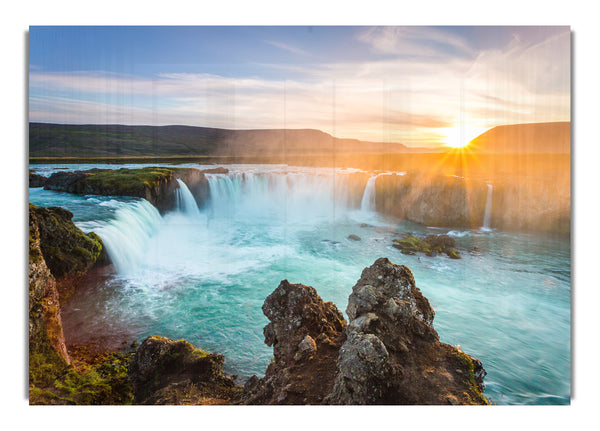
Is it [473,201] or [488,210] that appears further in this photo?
[473,201]

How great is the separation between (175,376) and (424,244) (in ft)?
16.9

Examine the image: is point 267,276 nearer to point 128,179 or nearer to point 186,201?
point 186,201

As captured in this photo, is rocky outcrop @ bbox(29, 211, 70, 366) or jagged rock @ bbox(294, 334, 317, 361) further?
rocky outcrop @ bbox(29, 211, 70, 366)

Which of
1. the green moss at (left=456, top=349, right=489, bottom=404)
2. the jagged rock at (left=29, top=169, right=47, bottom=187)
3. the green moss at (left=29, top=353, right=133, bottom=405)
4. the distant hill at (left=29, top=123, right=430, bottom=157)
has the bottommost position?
the green moss at (left=29, top=353, right=133, bottom=405)

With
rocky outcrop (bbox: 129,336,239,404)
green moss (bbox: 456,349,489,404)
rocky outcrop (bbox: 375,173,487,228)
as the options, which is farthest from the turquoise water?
green moss (bbox: 456,349,489,404)

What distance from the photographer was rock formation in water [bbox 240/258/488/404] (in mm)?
3047

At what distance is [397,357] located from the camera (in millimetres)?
3244

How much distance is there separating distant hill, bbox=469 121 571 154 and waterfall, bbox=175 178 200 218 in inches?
184

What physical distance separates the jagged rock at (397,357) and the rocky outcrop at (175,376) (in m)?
1.68

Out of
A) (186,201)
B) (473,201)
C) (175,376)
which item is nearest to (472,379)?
(175,376)

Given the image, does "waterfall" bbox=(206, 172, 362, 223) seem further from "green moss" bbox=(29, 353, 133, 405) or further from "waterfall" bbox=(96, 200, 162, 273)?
"green moss" bbox=(29, 353, 133, 405)

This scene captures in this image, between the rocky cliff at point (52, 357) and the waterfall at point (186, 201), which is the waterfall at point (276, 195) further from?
the rocky cliff at point (52, 357)
